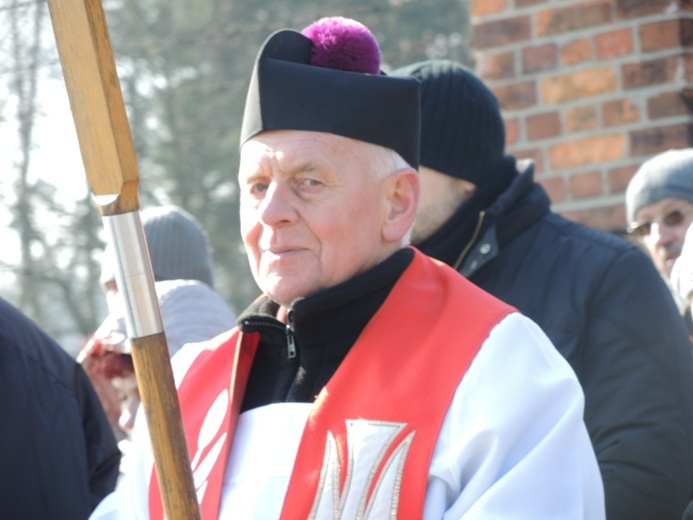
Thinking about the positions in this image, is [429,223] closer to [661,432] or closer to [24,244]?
[661,432]

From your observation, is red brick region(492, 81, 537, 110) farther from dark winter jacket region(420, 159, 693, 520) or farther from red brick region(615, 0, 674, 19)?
dark winter jacket region(420, 159, 693, 520)

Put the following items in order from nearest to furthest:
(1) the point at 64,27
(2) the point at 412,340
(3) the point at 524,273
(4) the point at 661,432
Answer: (1) the point at 64,27 < (2) the point at 412,340 < (4) the point at 661,432 < (3) the point at 524,273

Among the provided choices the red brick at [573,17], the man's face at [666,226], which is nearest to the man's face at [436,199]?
the man's face at [666,226]

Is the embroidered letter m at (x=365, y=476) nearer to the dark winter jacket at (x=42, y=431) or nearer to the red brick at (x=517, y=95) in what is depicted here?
the dark winter jacket at (x=42, y=431)

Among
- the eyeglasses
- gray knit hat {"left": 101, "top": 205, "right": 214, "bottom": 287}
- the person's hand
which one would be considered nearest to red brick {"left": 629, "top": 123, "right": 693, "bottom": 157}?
the eyeglasses

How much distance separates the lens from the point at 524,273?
393cm

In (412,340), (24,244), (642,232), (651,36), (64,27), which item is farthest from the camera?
(24,244)

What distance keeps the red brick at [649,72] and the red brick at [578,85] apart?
0.17 feet

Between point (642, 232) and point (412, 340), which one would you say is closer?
point (412, 340)

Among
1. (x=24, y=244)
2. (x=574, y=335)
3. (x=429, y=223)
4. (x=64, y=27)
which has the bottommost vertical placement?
(x=24, y=244)

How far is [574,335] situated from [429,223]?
554mm

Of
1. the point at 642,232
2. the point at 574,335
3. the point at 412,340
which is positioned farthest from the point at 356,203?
the point at 642,232

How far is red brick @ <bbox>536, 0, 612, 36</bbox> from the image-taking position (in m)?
5.16

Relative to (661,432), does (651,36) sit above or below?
above
